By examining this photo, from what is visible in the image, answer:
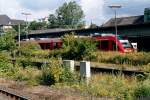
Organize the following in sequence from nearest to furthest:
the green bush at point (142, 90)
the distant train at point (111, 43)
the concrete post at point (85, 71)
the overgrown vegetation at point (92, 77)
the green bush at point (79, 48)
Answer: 1. the green bush at point (142, 90)
2. the overgrown vegetation at point (92, 77)
3. the concrete post at point (85, 71)
4. the green bush at point (79, 48)
5. the distant train at point (111, 43)

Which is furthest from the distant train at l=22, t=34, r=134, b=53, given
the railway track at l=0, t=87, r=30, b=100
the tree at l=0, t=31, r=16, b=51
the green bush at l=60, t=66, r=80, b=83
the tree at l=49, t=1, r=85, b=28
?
the tree at l=49, t=1, r=85, b=28

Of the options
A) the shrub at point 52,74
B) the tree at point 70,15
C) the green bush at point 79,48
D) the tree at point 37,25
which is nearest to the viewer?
the shrub at point 52,74

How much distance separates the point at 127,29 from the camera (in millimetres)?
61562

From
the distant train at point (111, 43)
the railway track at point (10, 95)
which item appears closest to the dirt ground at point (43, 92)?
the railway track at point (10, 95)

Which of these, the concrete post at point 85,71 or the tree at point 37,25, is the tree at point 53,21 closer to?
the tree at point 37,25

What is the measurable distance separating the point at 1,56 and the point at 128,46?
1806 cm

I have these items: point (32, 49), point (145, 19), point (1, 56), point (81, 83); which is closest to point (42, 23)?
point (145, 19)

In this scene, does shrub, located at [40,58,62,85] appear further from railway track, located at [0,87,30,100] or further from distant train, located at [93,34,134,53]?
distant train, located at [93,34,134,53]

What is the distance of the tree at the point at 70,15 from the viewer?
134875 mm

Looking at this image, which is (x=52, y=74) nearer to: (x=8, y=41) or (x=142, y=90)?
(x=142, y=90)

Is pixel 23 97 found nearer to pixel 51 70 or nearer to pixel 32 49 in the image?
pixel 51 70

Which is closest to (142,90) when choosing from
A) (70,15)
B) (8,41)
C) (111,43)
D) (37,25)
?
(111,43)

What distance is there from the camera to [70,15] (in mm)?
136625

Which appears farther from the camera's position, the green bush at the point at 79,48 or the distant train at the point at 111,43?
the distant train at the point at 111,43
